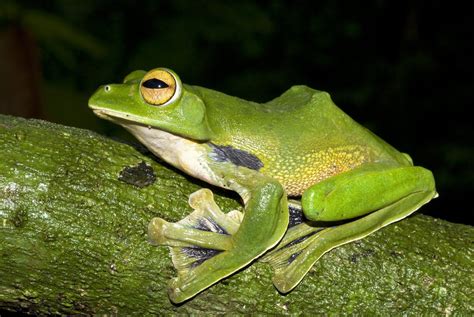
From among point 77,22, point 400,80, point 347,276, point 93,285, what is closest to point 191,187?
point 93,285

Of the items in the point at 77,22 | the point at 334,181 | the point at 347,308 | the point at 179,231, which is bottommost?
the point at 77,22

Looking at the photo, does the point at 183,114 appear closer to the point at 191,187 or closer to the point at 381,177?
the point at 191,187

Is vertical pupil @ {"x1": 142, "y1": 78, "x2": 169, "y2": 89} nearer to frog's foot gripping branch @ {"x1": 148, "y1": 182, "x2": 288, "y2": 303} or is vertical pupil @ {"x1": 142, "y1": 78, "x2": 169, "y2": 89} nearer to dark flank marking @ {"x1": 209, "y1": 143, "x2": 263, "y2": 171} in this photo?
dark flank marking @ {"x1": 209, "y1": 143, "x2": 263, "y2": 171}

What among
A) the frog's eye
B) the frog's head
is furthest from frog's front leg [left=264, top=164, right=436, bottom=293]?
the frog's eye

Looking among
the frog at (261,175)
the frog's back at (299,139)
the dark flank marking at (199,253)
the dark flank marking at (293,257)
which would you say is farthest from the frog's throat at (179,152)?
the dark flank marking at (293,257)

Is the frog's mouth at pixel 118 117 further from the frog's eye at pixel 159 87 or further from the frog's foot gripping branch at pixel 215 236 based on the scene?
the frog's foot gripping branch at pixel 215 236

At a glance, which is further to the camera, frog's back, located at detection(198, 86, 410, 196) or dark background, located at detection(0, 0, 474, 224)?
dark background, located at detection(0, 0, 474, 224)
